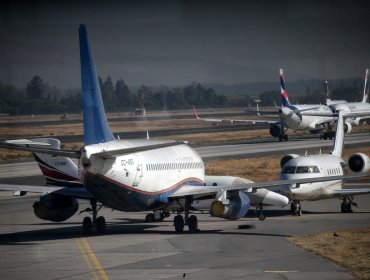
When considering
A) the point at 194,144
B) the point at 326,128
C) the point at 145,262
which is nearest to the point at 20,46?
the point at 145,262

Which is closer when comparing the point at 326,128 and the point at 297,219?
the point at 297,219

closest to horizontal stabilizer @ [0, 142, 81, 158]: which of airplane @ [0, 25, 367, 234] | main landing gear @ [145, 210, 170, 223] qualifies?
airplane @ [0, 25, 367, 234]

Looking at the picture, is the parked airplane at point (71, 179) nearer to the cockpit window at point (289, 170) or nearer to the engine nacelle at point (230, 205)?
the cockpit window at point (289, 170)

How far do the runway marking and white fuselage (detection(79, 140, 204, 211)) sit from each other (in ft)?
7.88

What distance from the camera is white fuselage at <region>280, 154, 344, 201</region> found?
46.7 meters

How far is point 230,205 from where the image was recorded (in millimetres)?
39375

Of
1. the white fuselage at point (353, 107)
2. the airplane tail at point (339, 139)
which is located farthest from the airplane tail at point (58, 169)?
the white fuselage at point (353, 107)

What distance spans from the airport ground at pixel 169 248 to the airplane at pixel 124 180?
1177 mm

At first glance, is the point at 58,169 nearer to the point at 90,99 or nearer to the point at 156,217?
the point at 156,217

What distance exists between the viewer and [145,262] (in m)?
30.5

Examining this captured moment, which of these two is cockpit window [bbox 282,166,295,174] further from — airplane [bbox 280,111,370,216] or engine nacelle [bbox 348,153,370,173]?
engine nacelle [bbox 348,153,370,173]

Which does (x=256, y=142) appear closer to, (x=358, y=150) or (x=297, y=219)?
(x=358, y=150)

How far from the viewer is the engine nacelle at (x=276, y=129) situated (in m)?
112

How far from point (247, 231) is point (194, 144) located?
39.9m
